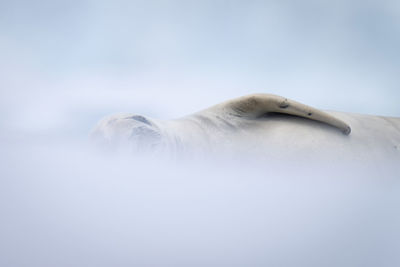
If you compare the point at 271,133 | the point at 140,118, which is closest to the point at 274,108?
the point at 271,133

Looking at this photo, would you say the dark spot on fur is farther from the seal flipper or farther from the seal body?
the seal flipper

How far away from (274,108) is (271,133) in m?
0.09

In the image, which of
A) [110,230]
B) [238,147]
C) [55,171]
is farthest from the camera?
[238,147]

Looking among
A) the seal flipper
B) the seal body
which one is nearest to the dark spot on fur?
the seal body

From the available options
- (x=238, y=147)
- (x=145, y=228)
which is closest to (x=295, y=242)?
(x=145, y=228)

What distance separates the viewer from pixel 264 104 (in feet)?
4.09

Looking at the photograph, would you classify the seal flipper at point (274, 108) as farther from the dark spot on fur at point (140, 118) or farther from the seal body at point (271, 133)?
the dark spot on fur at point (140, 118)

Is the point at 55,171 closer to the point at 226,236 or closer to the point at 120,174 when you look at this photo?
the point at 120,174

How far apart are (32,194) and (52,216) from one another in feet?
0.19

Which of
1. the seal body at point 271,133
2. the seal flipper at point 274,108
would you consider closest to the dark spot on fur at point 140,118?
the seal body at point 271,133

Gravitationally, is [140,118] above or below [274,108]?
below

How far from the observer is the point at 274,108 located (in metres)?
1.25

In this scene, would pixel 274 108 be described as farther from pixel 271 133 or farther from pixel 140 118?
pixel 140 118

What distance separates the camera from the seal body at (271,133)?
3.88 ft
